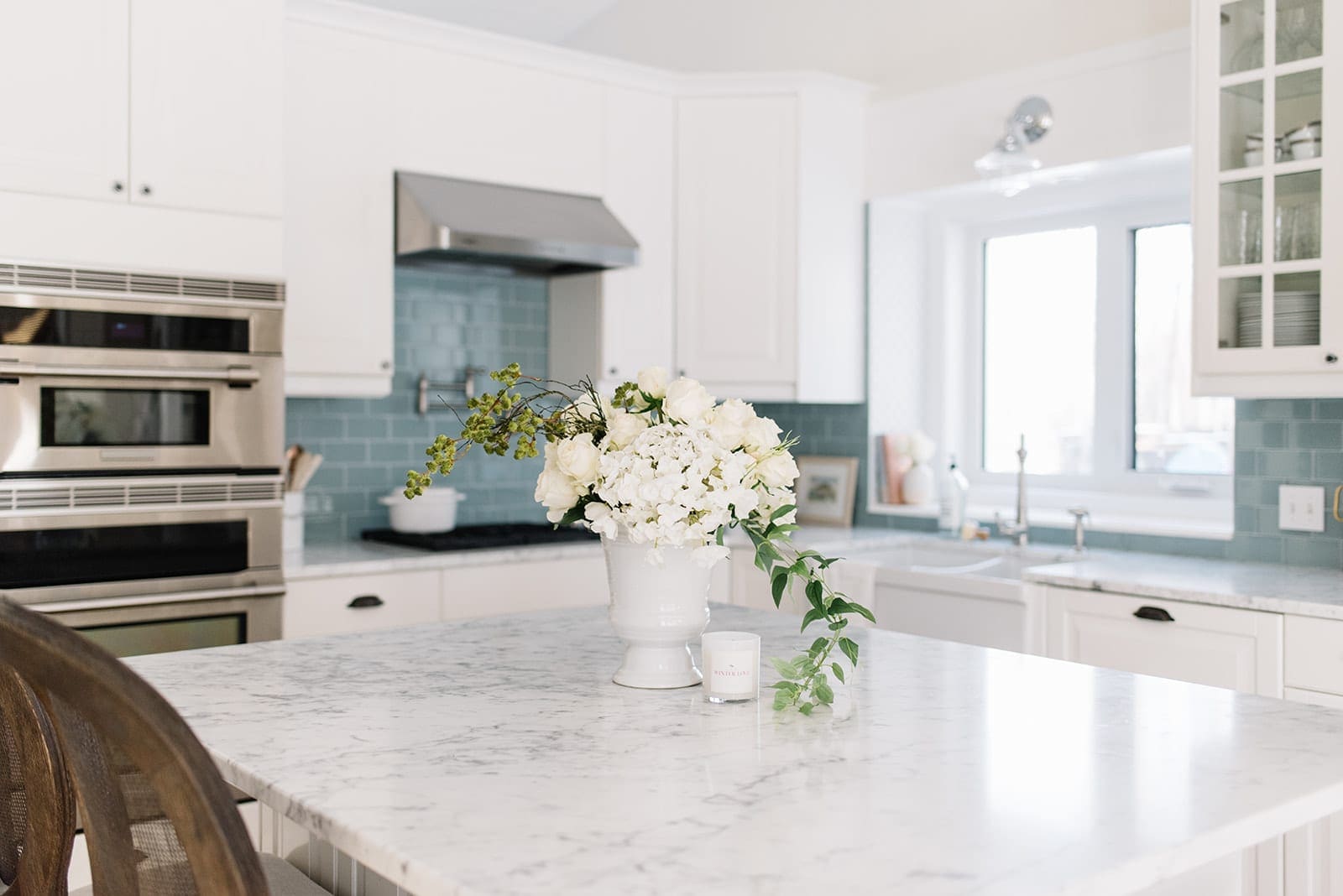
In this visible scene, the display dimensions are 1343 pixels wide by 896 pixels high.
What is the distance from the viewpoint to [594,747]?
4.45ft

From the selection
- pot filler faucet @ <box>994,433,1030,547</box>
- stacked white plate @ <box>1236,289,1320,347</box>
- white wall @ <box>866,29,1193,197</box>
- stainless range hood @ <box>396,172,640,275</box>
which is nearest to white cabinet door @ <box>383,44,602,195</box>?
stainless range hood @ <box>396,172,640,275</box>

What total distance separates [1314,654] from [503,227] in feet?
8.02

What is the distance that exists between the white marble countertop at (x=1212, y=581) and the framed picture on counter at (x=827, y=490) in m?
1.07

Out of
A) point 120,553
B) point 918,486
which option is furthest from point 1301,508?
point 120,553

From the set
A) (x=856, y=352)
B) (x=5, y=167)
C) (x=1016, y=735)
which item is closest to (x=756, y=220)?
(x=856, y=352)

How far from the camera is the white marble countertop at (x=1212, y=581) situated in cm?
265

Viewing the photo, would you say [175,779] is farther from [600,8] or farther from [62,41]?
[600,8]

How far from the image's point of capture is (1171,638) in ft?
9.26

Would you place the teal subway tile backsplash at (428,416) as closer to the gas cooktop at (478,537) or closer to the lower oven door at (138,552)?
the gas cooktop at (478,537)

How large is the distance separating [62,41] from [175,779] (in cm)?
246

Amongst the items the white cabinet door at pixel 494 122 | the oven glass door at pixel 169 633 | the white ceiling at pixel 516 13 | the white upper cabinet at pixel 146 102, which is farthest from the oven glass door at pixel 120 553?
the white ceiling at pixel 516 13

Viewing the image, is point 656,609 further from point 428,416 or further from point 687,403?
point 428,416

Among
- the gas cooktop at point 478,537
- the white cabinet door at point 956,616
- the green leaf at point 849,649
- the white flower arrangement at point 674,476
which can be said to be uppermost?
the white flower arrangement at point 674,476

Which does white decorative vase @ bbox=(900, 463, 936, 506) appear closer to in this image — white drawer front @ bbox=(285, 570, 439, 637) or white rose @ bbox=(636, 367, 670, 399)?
white drawer front @ bbox=(285, 570, 439, 637)
